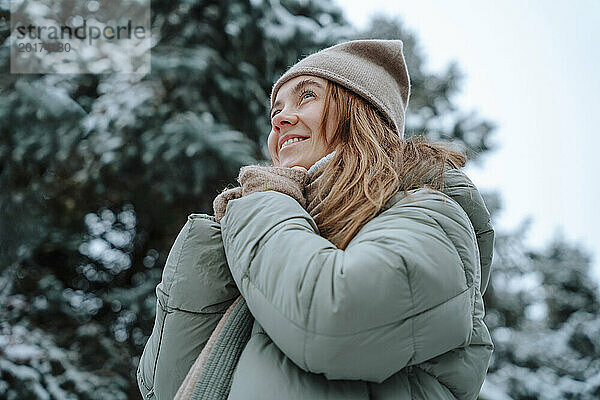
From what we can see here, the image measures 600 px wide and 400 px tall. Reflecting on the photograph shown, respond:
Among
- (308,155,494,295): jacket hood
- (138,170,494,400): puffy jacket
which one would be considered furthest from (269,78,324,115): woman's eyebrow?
(138,170,494,400): puffy jacket

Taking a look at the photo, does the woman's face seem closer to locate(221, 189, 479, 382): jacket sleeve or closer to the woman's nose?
the woman's nose

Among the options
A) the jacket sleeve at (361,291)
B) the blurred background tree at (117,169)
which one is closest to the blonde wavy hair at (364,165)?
the jacket sleeve at (361,291)

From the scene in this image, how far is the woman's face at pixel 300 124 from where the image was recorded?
1456 millimetres

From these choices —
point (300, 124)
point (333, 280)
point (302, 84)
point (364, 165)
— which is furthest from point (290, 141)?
point (333, 280)

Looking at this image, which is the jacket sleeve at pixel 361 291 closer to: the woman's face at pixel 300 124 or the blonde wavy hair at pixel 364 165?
the blonde wavy hair at pixel 364 165

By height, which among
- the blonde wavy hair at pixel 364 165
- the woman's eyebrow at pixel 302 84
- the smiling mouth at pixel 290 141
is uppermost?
the woman's eyebrow at pixel 302 84

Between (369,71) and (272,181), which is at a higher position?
(369,71)

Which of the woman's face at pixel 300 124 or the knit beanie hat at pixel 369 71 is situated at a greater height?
the knit beanie hat at pixel 369 71

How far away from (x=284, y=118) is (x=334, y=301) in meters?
0.68

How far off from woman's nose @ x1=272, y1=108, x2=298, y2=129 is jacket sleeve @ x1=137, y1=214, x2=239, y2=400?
403 mm

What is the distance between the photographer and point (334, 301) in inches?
36.6

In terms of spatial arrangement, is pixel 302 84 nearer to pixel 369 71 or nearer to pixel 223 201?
pixel 369 71

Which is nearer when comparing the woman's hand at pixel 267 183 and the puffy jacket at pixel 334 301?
the puffy jacket at pixel 334 301

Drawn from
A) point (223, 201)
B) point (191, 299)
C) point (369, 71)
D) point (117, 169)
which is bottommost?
point (117, 169)
